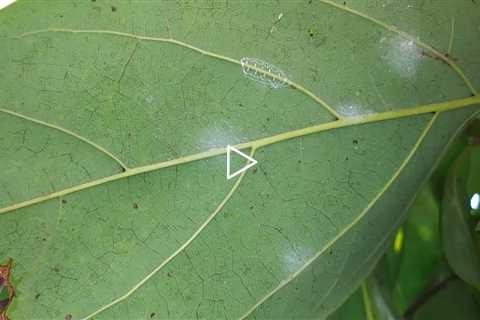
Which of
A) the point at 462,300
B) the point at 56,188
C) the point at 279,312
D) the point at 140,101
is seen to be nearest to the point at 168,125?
the point at 140,101

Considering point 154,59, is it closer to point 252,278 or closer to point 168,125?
point 168,125

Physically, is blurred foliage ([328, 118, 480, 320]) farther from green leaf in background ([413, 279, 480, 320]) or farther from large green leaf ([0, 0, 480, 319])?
large green leaf ([0, 0, 480, 319])

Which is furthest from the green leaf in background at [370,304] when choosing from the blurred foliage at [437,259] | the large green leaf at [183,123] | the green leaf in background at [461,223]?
the large green leaf at [183,123]

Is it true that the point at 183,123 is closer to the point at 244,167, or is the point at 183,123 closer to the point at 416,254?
the point at 244,167

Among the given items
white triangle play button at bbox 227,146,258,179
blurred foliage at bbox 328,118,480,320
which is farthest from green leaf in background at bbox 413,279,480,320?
white triangle play button at bbox 227,146,258,179

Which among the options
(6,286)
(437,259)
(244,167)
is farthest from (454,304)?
(6,286)

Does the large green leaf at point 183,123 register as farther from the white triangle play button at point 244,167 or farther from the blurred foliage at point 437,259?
the blurred foliage at point 437,259
